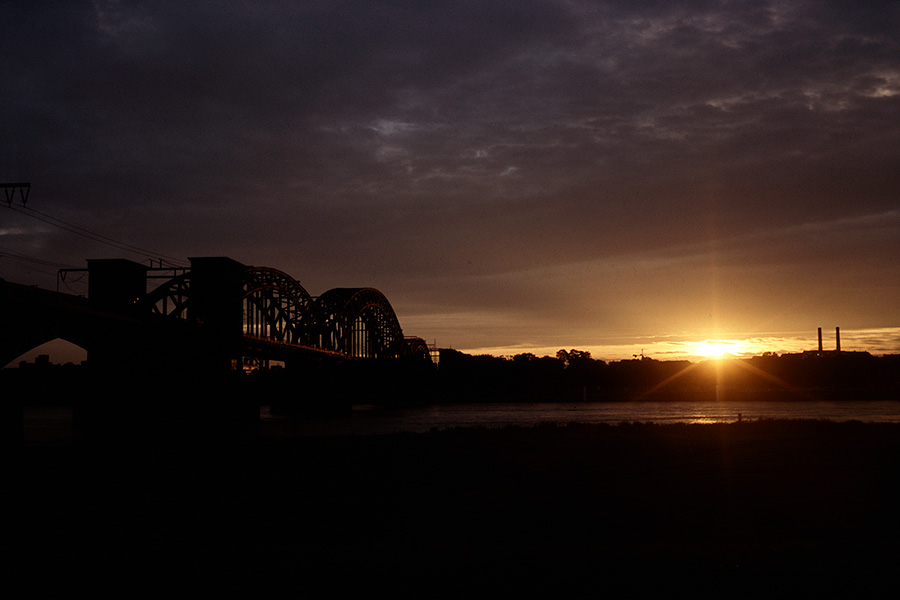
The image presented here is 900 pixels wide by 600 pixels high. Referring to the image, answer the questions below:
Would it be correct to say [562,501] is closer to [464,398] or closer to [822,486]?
[822,486]

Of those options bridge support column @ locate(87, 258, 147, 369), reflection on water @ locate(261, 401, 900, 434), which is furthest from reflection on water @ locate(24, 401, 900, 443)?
bridge support column @ locate(87, 258, 147, 369)

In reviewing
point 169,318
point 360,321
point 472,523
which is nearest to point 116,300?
point 169,318

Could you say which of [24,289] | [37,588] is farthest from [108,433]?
[37,588]

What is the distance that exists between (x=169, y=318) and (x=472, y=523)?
158 feet

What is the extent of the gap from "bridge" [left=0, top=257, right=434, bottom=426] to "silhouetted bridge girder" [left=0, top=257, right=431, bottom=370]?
0.08m

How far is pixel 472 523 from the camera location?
1544 centimetres

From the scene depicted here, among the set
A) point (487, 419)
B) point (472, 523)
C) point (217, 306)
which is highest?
point (217, 306)

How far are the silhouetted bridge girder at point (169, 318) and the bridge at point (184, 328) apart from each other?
0.08m

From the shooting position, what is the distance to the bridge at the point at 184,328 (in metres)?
42.9

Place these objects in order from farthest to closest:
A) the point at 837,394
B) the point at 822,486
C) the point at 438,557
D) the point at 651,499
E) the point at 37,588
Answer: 1. the point at 837,394
2. the point at 822,486
3. the point at 651,499
4. the point at 438,557
5. the point at 37,588

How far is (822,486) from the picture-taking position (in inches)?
→ 750

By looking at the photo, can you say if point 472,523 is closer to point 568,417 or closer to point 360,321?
point 568,417

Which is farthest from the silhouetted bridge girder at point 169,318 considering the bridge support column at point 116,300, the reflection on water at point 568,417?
the reflection on water at point 568,417

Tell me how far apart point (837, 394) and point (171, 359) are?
153595 mm
